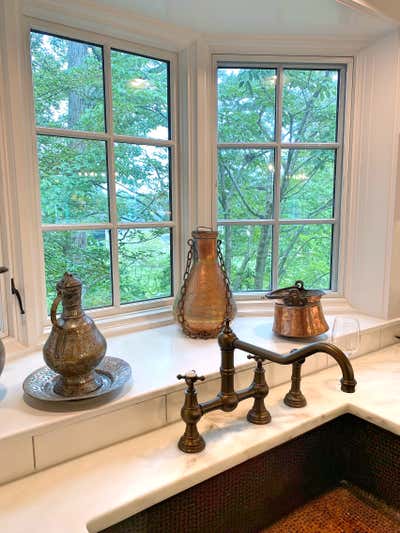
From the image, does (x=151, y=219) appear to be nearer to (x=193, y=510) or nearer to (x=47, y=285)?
(x=47, y=285)

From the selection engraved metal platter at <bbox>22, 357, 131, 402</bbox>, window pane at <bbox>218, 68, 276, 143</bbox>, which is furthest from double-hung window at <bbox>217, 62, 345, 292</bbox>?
engraved metal platter at <bbox>22, 357, 131, 402</bbox>

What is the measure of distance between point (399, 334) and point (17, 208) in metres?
1.45

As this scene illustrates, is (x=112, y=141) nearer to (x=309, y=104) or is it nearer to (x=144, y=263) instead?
(x=144, y=263)

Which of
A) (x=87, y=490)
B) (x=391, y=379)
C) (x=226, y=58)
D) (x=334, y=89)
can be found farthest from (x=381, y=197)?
(x=87, y=490)

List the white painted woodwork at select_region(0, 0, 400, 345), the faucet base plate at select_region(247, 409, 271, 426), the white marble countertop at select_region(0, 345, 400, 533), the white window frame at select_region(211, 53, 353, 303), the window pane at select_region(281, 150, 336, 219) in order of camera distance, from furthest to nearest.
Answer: the window pane at select_region(281, 150, 336, 219) < the white window frame at select_region(211, 53, 353, 303) < the white painted woodwork at select_region(0, 0, 400, 345) < the faucet base plate at select_region(247, 409, 271, 426) < the white marble countertop at select_region(0, 345, 400, 533)

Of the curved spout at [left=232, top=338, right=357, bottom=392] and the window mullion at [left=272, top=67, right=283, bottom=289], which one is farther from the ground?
the window mullion at [left=272, top=67, right=283, bottom=289]

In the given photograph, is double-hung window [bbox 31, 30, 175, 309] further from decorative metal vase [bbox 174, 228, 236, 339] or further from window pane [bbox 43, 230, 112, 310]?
decorative metal vase [bbox 174, 228, 236, 339]

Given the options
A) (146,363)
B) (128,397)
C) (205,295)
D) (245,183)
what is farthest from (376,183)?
(128,397)

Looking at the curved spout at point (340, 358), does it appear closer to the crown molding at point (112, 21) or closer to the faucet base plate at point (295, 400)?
the faucet base plate at point (295, 400)

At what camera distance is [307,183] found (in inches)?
63.0

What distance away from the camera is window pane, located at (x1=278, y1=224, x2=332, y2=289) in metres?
1.61

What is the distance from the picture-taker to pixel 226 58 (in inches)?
57.4

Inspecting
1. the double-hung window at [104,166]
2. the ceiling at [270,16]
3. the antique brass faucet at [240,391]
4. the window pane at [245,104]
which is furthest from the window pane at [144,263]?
the ceiling at [270,16]

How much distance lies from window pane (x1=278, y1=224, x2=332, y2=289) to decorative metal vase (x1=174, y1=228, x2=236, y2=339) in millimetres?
401
